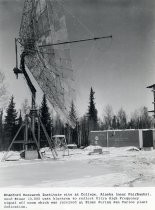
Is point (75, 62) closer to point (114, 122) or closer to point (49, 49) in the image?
point (49, 49)

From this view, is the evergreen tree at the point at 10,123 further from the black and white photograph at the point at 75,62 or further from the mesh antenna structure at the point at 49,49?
the mesh antenna structure at the point at 49,49

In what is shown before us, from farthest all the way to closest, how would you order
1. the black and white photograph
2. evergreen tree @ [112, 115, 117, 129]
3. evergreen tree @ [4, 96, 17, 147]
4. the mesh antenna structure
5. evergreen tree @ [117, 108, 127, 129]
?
evergreen tree @ [112, 115, 117, 129] < evergreen tree @ [117, 108, 127, 129] < evergreen tree @ [4, 96, 17, 147] < the mesh antenna structure < the black and white photograph

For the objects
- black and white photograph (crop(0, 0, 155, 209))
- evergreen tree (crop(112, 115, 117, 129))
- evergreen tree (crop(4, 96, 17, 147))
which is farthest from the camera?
evergreen tree (crop(112, 115, 117, 129))

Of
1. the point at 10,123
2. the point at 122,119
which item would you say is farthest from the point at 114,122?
the point at 10,123

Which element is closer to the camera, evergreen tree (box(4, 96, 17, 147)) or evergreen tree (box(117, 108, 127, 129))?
evergreen tree (box(4, 96, 17, 147))

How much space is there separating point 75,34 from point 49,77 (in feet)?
7.18

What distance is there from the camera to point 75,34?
1327 centimetres

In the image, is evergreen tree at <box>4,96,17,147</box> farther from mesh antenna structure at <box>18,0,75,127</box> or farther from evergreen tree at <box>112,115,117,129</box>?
evergreen tree at <box>112,115,117,129</box>

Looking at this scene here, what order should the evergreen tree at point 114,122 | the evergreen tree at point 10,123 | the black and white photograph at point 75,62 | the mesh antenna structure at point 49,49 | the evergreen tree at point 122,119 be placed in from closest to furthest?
the black and white photograph at point 75,62 < the mesh antenna structure at point 49,49 < the evergreen tree at point 10,123 < the evergreen tree at point 122,119 < the evergreen tree at point 114,122

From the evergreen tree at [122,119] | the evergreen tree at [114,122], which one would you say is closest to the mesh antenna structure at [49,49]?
the evergreen tree at [122,119]

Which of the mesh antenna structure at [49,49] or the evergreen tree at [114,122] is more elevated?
the mesh antenna structure at [49,49]

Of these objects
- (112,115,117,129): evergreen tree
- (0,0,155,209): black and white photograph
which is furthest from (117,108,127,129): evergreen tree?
(0,0,155,209): black and white photograph

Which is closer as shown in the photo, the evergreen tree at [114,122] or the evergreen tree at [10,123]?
the evergreen tree at [10,123]
